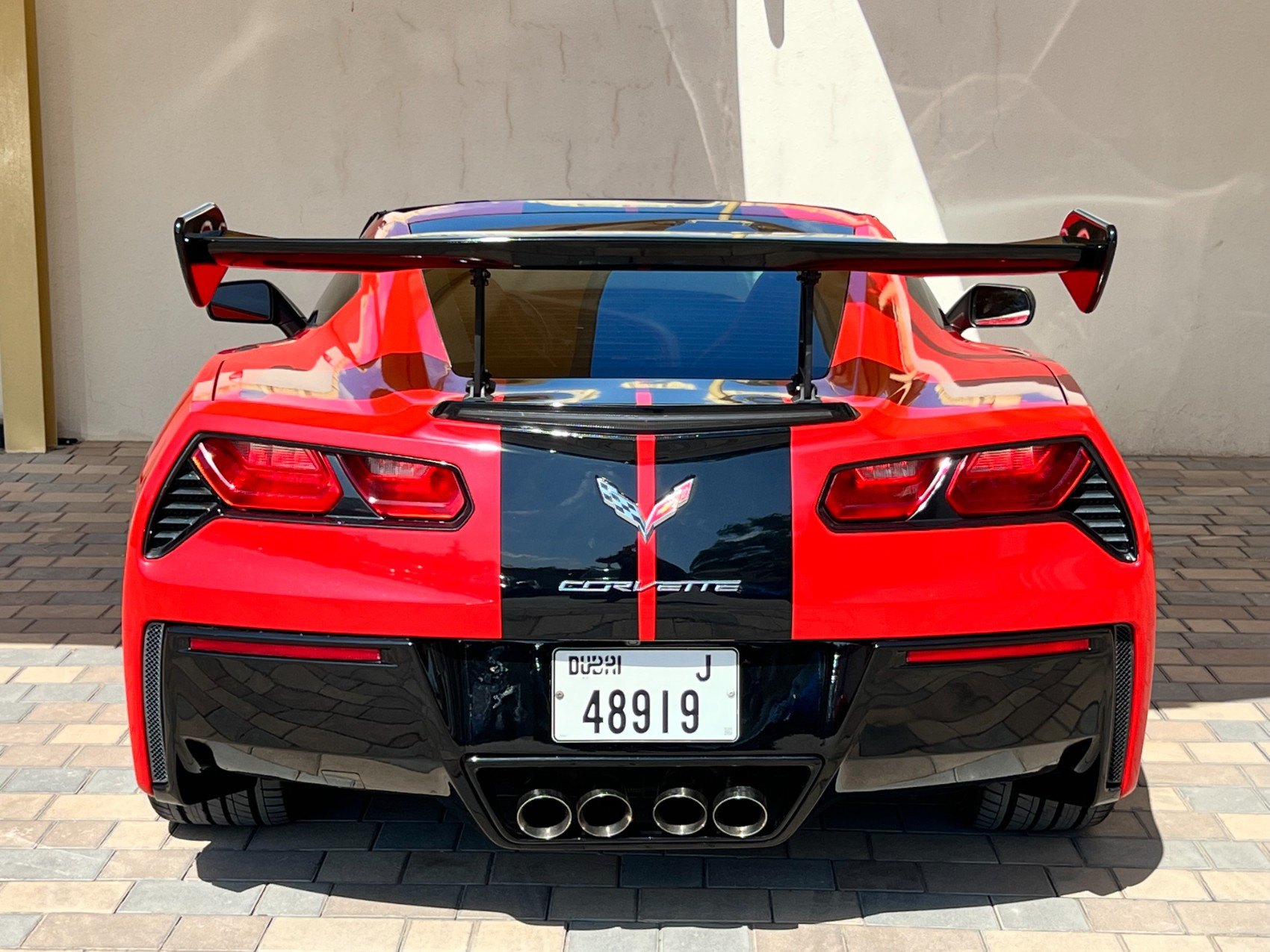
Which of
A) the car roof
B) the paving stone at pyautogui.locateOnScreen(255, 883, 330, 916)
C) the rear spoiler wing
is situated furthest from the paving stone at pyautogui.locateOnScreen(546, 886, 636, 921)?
the car roof

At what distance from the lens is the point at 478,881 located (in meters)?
2.62

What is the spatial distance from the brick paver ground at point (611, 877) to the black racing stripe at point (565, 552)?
469 mm

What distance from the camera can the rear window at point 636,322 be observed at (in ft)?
8.49

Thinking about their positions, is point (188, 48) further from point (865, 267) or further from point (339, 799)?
point (865, 267)

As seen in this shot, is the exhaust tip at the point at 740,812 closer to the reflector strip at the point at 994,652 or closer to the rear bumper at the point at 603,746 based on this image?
the rear bumper at the point at 603,746

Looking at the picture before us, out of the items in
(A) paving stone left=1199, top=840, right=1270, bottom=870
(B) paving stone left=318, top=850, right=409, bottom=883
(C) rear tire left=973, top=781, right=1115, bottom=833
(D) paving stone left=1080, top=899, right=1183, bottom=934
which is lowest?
(A) paving stone left=1199, top=840, right=1270, bottom=870

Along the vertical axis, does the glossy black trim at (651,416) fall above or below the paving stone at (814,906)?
above

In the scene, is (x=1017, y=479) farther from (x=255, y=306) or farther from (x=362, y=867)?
(x=255, y=306)

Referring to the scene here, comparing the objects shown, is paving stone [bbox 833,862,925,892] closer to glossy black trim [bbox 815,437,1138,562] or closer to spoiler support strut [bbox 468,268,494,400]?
glossy black trim [bbox 815,437,1138,562]

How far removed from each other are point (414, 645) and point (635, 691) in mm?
361

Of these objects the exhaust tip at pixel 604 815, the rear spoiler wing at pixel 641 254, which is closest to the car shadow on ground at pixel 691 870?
the exhaust tip at pixel 604 815

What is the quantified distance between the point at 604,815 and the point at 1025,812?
96 centimetres

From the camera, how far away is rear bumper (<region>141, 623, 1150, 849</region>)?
7.30 feet

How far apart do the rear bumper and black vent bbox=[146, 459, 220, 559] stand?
155 millimetres
